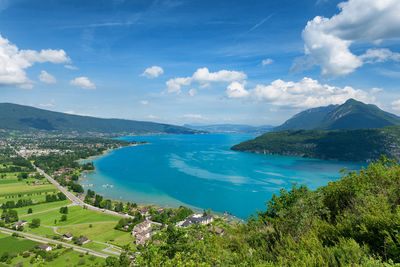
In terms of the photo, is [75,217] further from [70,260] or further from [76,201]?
[70,260]

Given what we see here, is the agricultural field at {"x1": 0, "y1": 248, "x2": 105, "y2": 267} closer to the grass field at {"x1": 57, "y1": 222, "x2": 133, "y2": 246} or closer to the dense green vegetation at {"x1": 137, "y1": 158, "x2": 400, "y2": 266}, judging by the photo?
the grass field at {"x1": 57, "y1": 222, "x2": 133, "y2": 246}

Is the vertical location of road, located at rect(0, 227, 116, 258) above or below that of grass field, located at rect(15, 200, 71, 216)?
above

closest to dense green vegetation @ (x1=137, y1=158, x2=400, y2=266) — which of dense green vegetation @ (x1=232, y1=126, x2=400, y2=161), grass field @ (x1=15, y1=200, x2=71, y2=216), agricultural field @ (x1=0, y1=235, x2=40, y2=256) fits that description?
agricultural field @ (x1=0, y1=235, x2=40, y2=256)

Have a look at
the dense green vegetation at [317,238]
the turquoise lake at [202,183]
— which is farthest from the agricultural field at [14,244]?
the dense green vegetation at [317,238]

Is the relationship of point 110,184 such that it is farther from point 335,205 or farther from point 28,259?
point 335,205

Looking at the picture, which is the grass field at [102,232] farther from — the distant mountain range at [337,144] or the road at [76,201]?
the distant mountain range at [337,144]
